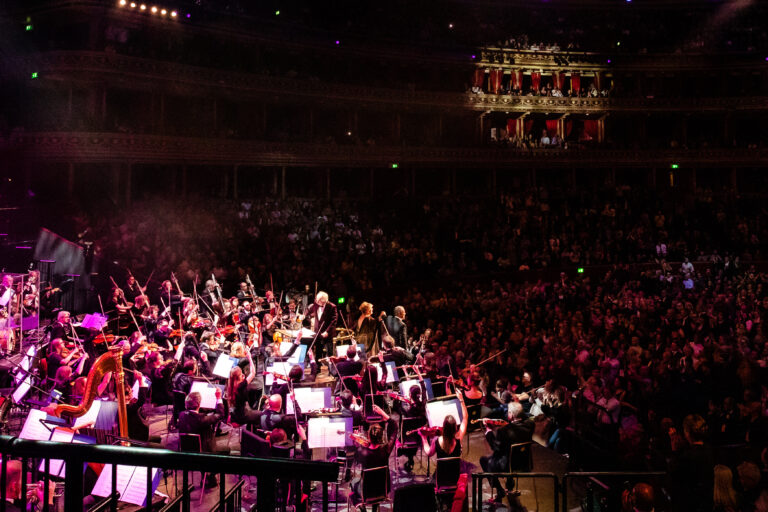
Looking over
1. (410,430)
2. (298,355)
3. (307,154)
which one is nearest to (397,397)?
(410,430)

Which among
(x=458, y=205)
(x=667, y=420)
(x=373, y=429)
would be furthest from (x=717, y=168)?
(x=373, y=429)

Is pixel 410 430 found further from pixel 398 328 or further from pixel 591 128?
pixel 591 128

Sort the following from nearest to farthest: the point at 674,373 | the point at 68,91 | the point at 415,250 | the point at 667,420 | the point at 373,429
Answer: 1. the point at 373,429
2. the point at 667,420
3. the point at 674,373
4. the point at 415,250
5. the point at 68,91

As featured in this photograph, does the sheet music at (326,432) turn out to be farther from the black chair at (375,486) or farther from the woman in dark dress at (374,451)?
the black chair at (375,486)

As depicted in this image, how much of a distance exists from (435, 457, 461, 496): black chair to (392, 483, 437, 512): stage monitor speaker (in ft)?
4.48

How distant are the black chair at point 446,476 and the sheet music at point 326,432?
3.81 feet

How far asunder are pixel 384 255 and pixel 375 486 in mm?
15556

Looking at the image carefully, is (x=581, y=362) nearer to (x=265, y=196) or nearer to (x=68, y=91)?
(x=265, y=196)

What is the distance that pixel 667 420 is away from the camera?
7531 mm

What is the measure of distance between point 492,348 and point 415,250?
10.7 m

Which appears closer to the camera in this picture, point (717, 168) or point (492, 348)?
point (492, 348)

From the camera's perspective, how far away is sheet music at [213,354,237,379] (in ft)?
30.2

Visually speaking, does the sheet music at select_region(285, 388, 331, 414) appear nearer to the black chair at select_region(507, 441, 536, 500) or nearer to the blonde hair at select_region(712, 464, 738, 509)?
the black chair at select_region(507, 441, 536, 500)

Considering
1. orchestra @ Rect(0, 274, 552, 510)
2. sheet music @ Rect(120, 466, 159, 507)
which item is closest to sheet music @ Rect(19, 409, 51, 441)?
orchestra @ Rect(0, 274, 552, 510)
